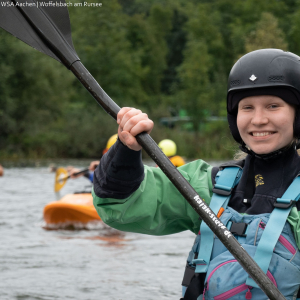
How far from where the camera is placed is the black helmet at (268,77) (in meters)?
2.22

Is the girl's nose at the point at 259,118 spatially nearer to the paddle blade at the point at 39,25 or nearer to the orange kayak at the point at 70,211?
the paddle blade at the point at 39,25

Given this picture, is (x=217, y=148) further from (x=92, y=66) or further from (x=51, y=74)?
(x=92, y=66)

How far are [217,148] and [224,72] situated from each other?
54.3 ft

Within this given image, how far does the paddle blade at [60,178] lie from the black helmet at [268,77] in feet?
32.1

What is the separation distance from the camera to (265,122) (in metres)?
2.21

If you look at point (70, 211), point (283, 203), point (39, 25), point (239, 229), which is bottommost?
point (70, 211)

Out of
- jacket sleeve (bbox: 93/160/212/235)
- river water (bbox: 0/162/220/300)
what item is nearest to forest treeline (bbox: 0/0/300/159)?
river water (bbox: 0/162/220/300)

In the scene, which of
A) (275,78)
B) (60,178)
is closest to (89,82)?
(275,78)

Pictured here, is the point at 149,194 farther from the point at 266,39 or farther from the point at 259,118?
the point at 266,39

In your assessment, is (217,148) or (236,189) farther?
(217,148)

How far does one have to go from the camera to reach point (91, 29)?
5056cm

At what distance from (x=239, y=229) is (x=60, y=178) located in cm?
1021

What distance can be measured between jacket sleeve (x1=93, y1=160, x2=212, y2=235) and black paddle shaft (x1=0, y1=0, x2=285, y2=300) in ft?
0.85

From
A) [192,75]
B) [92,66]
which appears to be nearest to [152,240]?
[192,75]
